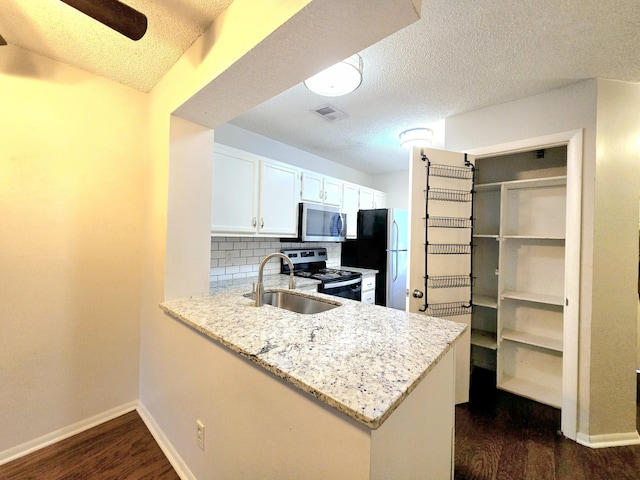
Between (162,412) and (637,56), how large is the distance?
363 cm

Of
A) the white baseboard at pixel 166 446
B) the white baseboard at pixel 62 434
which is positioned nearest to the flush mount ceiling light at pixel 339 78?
the white baseboard at pixel 166 446

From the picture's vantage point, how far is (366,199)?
388 cm

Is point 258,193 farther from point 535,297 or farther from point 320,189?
point 535,297

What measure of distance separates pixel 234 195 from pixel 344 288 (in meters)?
1.49

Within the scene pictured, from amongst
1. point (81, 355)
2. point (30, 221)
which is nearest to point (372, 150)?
point (30, 221)

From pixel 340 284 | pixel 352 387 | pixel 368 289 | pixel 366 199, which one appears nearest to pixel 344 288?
pixel 340 284

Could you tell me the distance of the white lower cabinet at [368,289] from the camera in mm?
3172

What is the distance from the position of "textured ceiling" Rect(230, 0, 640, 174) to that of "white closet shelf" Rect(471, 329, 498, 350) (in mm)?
2147

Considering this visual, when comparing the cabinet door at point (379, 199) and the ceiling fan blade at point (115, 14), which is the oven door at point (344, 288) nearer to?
the cabinet door at point (379, 199)

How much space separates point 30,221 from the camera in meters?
1.58

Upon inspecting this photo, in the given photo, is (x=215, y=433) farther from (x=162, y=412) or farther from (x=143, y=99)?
(x=143, y=99)

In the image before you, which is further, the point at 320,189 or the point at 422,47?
the point at 320,189

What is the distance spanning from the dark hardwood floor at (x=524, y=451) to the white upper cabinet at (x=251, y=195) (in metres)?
2.19

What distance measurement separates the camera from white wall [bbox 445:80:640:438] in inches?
70.1
